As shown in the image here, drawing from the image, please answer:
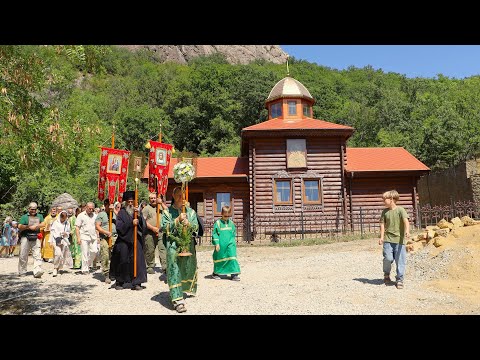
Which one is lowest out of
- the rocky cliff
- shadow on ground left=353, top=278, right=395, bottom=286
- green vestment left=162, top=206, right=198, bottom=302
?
shadow on ground left=353, top=278, right=395, bottom=286

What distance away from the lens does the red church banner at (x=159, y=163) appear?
9.05m

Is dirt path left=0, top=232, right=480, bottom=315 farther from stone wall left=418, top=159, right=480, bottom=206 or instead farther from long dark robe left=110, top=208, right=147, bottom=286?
stone wall left=418, top=159, right=480, bottom=206

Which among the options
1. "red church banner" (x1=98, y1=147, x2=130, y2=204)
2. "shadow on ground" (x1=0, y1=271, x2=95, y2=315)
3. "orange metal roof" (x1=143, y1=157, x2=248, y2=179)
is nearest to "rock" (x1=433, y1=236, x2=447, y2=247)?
"red church banner" (x1=98, y1=147, x2=130, y2=204)

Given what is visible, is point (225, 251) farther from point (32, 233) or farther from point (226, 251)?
point (32, 233)

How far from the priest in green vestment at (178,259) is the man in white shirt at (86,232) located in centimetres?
457

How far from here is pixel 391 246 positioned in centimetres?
Result: 821

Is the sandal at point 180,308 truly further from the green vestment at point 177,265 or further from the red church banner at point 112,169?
the red church banner at point 112,169

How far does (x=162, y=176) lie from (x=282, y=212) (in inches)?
508

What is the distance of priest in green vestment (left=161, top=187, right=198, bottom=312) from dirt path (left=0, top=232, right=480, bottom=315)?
0.92ft

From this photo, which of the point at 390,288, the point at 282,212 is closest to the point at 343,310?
the point at 390,288

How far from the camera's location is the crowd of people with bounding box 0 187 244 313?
285 inches

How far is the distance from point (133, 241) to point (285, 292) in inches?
133

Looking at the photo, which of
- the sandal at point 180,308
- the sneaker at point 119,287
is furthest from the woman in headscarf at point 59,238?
the sandal at point 180,308
